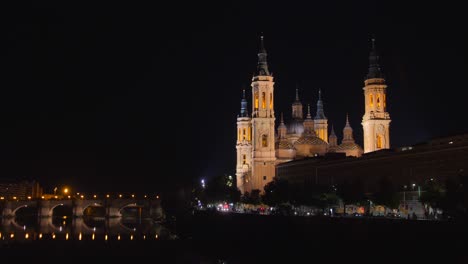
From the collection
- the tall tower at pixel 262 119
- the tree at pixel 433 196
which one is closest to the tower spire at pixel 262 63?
the tall tower at pixel 262 119

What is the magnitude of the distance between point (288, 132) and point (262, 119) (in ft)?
70.4

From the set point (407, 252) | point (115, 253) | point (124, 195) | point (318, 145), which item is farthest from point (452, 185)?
point (124, 195)

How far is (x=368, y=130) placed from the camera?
381 feet

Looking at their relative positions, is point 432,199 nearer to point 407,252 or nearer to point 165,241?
point 407,252

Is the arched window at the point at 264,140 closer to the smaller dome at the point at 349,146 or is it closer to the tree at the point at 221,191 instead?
the tree at the point at 221,191

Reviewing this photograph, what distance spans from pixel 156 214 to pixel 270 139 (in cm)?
4447

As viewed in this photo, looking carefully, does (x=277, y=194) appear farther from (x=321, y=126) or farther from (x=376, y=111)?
(x=321, y=126)

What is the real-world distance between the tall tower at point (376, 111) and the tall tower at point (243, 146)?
1428 inches

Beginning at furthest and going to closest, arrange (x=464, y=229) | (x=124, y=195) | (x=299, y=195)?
(x=124, y=195) < (x=299, y=195) < (x=464, y=229)

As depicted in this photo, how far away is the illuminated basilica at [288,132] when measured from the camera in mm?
115750

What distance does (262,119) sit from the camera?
127 meters

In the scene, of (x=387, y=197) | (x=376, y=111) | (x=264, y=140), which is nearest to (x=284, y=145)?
(x=264, y=140)

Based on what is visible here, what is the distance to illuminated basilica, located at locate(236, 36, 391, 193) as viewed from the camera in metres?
116

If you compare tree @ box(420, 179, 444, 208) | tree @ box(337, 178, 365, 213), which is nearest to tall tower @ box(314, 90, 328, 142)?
tree @ box(337, 178, 365, 213)
